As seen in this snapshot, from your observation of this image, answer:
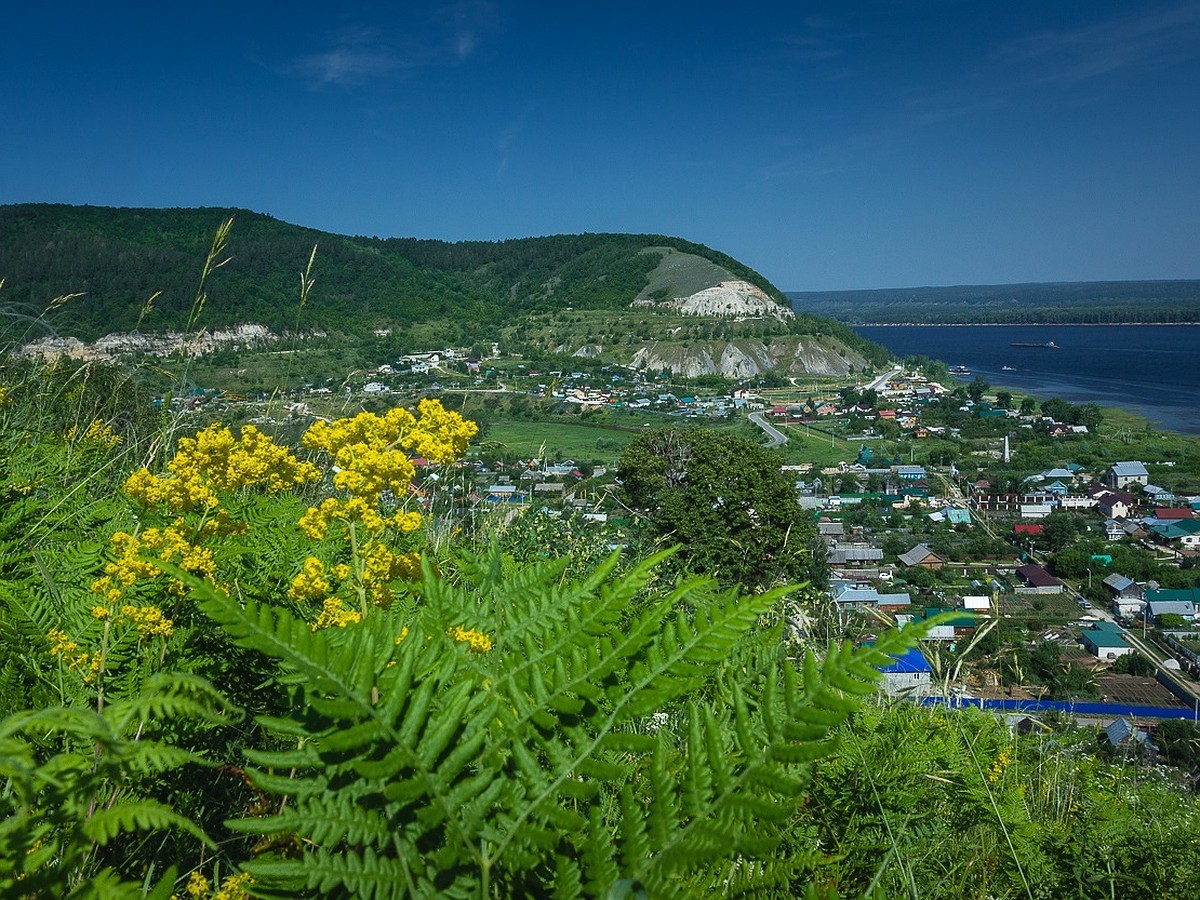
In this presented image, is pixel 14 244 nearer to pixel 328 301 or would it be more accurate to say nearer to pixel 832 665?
pixel 328 301

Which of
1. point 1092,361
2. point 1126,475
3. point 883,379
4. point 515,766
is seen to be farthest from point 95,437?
point 1092,361

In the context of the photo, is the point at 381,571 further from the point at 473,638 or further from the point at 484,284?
the point at 484,284

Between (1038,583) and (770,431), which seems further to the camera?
(770,431)

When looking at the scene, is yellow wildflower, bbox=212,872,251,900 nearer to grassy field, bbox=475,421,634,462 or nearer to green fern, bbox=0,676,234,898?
green fern, bbox=0,676,234,898

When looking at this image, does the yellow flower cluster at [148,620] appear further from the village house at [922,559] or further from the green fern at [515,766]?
the village house at [922,559]

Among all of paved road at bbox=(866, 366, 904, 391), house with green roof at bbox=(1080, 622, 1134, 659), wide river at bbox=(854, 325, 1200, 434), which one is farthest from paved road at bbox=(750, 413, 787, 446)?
house with green roof at bbox=(1080, 622, 1134, 659)

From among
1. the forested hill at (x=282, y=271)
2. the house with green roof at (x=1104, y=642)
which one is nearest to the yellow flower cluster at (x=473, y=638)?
the forested hill at (x=282, y=271)
